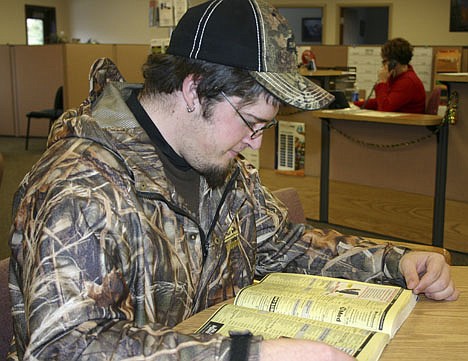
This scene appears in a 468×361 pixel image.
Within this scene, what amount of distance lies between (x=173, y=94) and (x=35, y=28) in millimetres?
12231

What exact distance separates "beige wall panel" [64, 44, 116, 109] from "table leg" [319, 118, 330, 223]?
4.47m

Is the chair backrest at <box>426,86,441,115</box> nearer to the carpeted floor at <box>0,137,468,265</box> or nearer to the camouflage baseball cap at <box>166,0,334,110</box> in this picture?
the carpeted floor at <box>0,137,468,265</box>

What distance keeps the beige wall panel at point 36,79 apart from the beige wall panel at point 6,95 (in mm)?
91

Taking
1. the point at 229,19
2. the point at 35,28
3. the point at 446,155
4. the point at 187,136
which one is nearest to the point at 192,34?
the point at 229,19

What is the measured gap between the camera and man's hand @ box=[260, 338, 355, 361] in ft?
2.99

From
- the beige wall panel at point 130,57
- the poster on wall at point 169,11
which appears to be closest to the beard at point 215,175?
the poster on wall at point 169,11

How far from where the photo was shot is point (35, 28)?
12.5 meters

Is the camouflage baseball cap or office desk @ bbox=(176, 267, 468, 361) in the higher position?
the camouflage baseball cap

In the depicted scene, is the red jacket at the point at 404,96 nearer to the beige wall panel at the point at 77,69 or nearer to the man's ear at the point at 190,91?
the man's ear at the point at 190,91

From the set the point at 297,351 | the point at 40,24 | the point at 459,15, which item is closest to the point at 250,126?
the point at 297,351

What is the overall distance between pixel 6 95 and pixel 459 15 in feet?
21.9

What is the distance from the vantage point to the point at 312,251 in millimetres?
1537

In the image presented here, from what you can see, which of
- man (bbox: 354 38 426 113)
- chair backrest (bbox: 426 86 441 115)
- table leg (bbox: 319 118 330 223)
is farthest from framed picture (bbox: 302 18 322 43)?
table leg (bbox: 319 118 330 223)

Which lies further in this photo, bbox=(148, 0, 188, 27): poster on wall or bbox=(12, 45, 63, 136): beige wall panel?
bbox=(12, 45, 63, 136): beige wall panel
